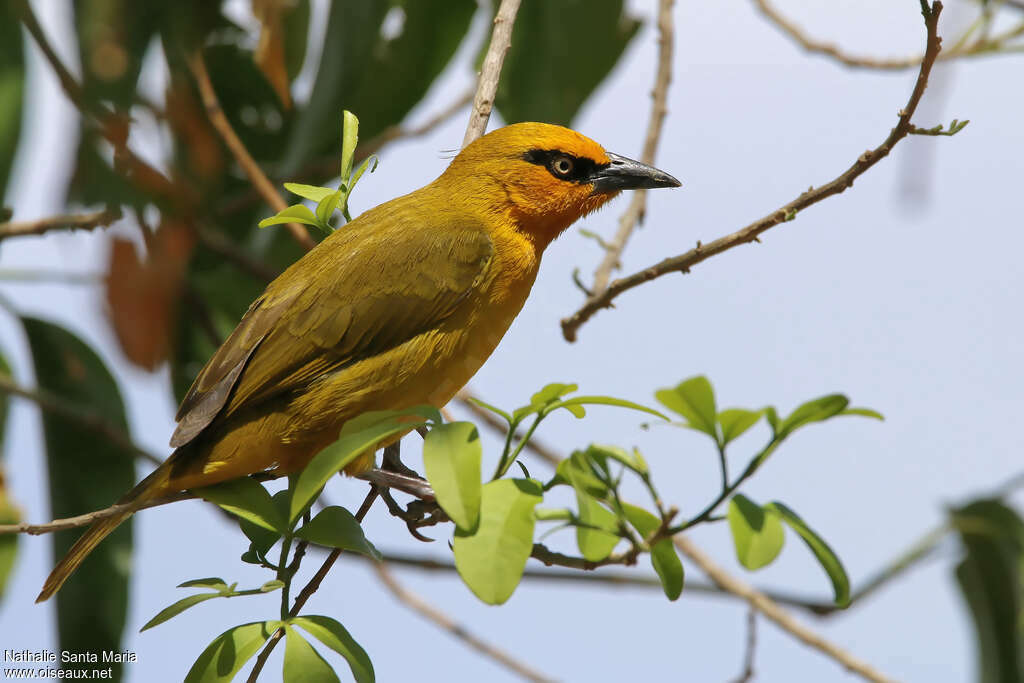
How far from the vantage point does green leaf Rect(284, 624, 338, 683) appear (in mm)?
1680

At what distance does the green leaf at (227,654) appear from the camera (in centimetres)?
173

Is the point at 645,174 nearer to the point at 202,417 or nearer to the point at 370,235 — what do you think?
the point at 370,235

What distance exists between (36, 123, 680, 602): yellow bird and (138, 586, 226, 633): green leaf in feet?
2.22

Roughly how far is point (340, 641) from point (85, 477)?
100 inches

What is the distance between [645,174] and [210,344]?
2154mm

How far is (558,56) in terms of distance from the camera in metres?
3.83

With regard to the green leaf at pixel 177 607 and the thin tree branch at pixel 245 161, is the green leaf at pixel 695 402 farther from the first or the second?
the thin tree branch at pixel 245 161

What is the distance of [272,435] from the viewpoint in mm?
2721

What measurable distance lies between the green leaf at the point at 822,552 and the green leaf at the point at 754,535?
37mm

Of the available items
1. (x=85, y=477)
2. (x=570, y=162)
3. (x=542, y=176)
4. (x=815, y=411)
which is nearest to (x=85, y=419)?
(x=85, y=477)

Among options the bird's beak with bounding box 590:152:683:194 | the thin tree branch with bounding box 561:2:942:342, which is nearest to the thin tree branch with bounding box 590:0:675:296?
the bird's beak with bounding box 590:152:683:194

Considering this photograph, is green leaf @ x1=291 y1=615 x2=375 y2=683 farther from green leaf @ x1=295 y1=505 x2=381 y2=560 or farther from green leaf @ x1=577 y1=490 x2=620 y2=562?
green leaf @ x1=577 y1=490 x2=620 y2=562

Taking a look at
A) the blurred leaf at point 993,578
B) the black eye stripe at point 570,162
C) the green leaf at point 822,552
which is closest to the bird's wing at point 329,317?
the black eye stripe at point 570,162

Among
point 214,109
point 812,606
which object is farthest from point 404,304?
point 812,606
